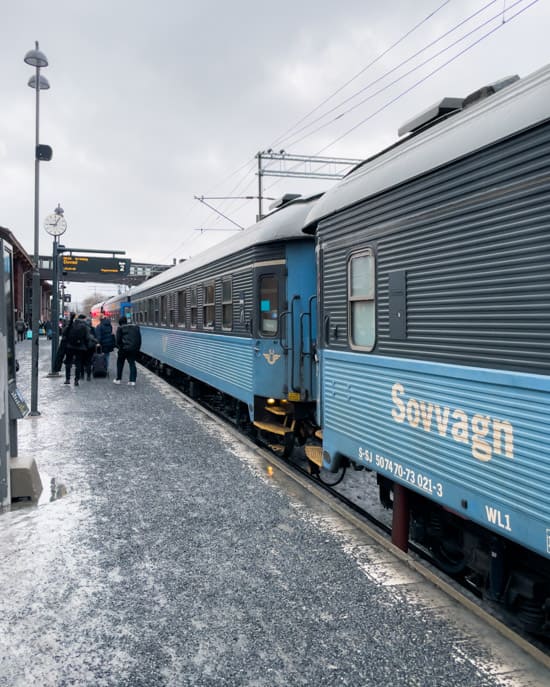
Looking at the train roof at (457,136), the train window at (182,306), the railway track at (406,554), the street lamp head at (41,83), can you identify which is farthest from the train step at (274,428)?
the street lamp head at (41,83)

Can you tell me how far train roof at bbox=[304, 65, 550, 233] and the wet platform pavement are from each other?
2.69 m

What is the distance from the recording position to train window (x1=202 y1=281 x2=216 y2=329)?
33.1 feet

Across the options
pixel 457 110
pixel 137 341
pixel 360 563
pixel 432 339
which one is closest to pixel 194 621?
pixel 360 563

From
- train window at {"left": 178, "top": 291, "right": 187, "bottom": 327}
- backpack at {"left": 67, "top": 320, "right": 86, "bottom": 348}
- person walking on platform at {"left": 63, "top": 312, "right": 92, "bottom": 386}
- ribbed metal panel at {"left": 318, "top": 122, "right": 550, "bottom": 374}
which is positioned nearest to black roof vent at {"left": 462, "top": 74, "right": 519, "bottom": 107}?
ribbed metal panel at {"left": 318, "top": 122, "right": 550, "bottom": 374}

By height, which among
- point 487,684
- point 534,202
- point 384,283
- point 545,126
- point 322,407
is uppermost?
point 545,126

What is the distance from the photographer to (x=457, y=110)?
159 inches

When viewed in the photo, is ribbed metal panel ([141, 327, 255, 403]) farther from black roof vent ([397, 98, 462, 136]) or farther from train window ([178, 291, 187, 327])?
black roof vent ([397, 98, 462, 136])

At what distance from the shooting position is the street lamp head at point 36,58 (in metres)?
12.7

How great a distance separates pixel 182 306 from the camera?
12.9m

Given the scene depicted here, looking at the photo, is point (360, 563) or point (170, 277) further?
point (170, 277)

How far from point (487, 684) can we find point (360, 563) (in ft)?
4.67

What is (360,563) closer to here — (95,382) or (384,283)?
(384,283)

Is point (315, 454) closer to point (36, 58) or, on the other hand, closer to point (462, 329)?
point (462, 329)

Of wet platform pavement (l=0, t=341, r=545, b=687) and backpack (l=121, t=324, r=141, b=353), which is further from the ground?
backpack (l=121, t=324, r=141, b=353)
